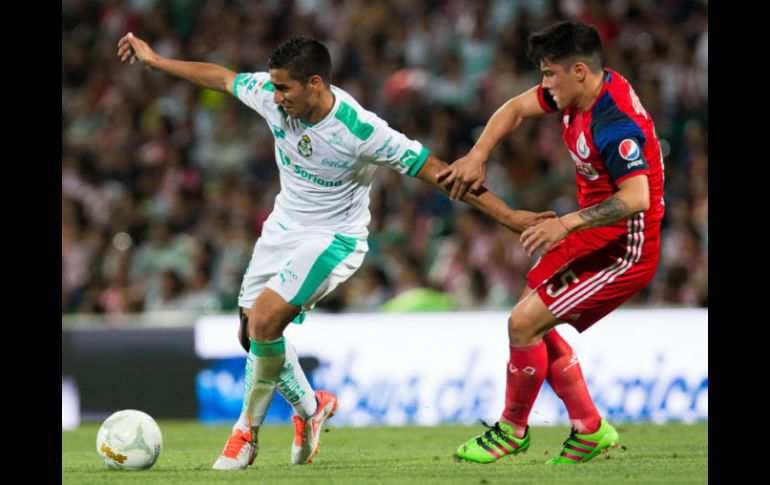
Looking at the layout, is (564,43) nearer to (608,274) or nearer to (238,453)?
(608,274)

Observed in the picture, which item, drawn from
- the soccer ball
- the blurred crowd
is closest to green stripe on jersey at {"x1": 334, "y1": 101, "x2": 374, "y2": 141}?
the soccer ball

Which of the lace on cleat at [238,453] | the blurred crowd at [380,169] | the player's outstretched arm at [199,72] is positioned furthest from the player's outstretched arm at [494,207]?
the blurred crowd at [380,169]

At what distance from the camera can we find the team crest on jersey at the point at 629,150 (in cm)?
647

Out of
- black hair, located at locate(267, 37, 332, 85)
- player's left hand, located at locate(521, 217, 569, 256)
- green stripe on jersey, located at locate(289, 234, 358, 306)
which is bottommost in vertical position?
green stripe on jersey, located at locate(289, 234, 358, 306)

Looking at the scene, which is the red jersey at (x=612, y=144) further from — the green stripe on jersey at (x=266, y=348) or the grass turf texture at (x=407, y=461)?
the green stripe on jersey at (x=266, y=348)

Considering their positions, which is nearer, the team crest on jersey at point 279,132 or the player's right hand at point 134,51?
the team crest on jersey at point 279,132

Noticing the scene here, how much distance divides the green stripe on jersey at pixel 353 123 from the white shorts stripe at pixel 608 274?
55.5 inches

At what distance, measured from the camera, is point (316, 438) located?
7.44 m

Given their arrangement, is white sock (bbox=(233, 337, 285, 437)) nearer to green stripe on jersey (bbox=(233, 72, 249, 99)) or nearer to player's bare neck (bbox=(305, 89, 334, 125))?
player's bare neck (bbox=(305, 89, 334, 125))

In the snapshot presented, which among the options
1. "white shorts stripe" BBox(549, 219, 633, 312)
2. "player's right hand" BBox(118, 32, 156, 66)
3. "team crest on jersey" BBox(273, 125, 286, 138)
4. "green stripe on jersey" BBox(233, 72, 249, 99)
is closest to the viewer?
"white shorts stripe" BBox(549, 219, 633, 312)

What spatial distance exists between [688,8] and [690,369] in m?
5.10

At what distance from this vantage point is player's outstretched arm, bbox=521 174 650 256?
622 cm

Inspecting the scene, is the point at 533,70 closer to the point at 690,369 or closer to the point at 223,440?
the point at 690,369

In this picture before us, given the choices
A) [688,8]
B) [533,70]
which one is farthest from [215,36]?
[688,8]
